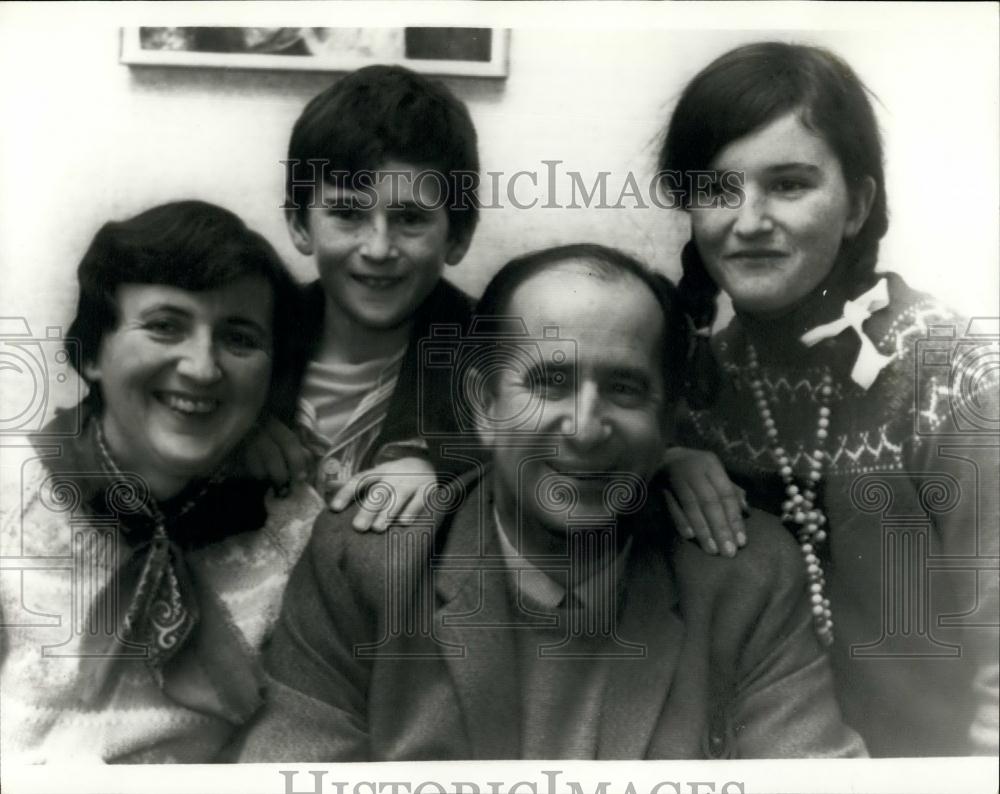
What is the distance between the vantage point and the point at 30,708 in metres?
1.75

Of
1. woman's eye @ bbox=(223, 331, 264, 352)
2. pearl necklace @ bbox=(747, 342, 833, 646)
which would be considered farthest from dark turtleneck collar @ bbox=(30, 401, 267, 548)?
pearl necklace @ bbox=(747, 342, 833, 646)

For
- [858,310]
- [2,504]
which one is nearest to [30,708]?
[2,504]

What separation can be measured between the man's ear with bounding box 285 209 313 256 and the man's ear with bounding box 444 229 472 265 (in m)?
0.23

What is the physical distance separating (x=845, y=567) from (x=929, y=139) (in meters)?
0.74

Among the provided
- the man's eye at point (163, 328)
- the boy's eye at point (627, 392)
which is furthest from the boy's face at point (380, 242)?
the boy's eye at point (627, 392)

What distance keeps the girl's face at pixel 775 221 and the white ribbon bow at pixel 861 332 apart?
73 mm

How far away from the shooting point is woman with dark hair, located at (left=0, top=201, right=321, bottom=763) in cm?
171

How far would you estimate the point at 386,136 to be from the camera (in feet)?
5.61

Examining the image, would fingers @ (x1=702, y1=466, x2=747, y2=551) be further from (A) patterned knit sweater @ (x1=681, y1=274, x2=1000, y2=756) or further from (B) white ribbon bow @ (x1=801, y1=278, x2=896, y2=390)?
(B) white ribbon bow @ (x1=801, y1=278, x2=896, y2=390)

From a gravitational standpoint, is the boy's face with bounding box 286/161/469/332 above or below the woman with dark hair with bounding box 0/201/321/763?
above

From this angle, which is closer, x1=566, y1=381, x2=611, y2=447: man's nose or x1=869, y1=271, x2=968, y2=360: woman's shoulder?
x1=566, y1=381, x2=611, y2=447: man's nose

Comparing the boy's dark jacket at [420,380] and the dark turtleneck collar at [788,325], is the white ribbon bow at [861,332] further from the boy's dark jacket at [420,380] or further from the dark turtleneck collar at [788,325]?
the boy's dark jacket at [420,380]

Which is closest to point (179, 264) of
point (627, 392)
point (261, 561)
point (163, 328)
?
point (163, 328)

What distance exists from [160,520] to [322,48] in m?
0.83
